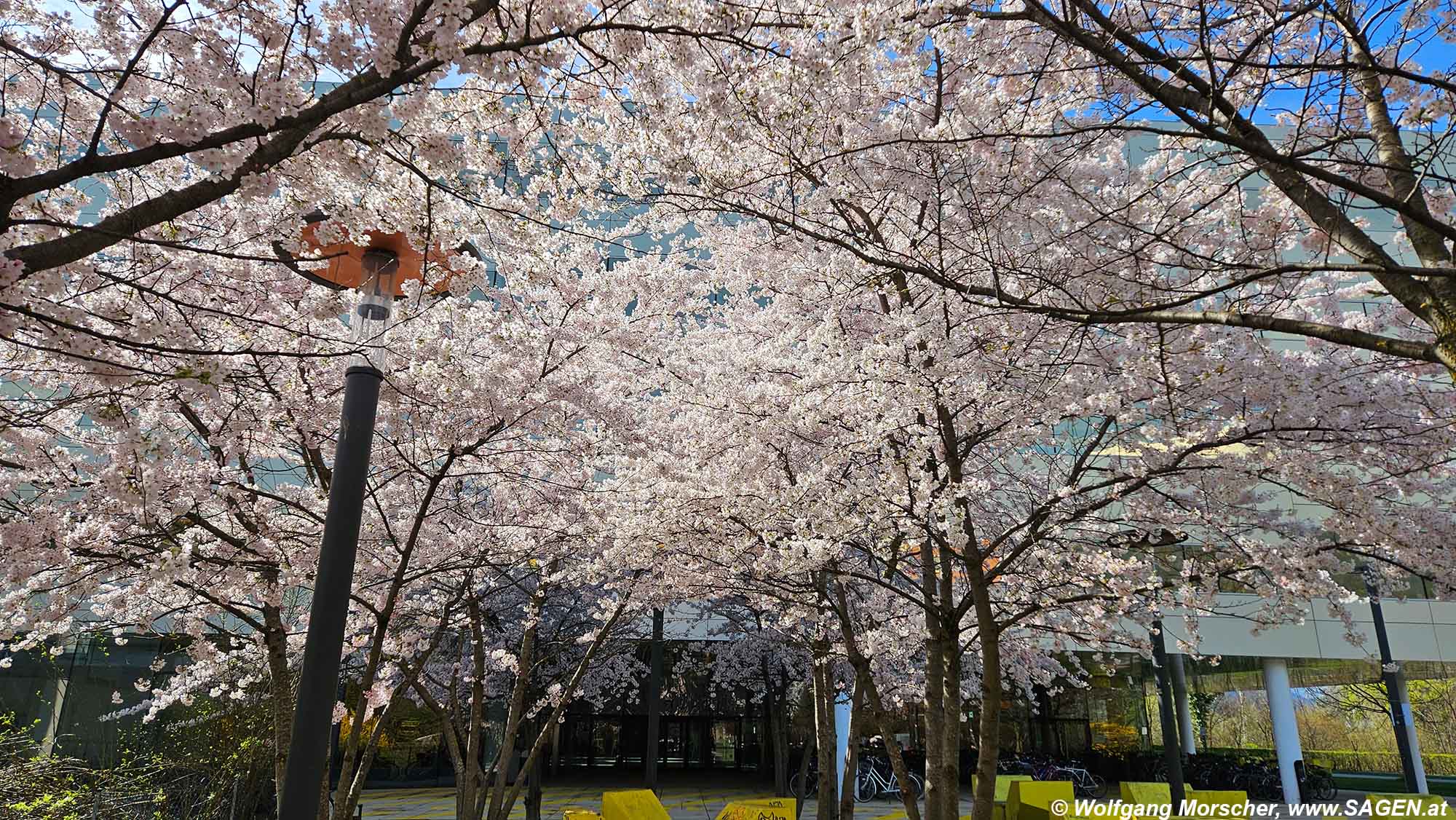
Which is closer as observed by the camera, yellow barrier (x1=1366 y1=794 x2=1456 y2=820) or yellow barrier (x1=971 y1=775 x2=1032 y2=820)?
yellow barrier (x1=1366 y1=794 x2=1456 y2=820)

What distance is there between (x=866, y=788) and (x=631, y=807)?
1255 centimetres

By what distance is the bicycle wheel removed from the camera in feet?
65.6

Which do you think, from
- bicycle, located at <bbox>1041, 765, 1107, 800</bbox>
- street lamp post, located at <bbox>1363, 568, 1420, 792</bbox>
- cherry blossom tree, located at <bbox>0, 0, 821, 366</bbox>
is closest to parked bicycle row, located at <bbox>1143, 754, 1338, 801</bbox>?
bicycle, located at <bbox>1041, 765, 1107, 800</bbox>

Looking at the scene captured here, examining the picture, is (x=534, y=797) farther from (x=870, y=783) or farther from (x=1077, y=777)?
(x=1077, y=777)

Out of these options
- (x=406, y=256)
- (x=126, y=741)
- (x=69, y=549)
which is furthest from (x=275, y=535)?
(x=126, y=741)

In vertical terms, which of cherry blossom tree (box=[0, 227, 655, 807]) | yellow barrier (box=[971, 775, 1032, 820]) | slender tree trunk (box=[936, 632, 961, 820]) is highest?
cherry blossom tree (box=[0, 227, 655, 807])

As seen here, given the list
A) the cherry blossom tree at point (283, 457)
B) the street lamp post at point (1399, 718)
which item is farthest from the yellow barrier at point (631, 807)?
the street lamp post at point (1399, 718)

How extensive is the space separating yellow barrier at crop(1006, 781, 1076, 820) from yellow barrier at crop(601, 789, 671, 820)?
219 inches

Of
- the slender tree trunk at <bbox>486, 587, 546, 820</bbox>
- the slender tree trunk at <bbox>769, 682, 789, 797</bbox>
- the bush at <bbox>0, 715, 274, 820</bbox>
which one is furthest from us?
the slender tree trunk at <bbox>769, 682, 789, 797</bbox>

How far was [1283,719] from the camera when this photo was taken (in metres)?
19.1

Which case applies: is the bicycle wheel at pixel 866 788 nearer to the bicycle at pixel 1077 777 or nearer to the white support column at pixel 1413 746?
the bicycle at pixel 1077 777

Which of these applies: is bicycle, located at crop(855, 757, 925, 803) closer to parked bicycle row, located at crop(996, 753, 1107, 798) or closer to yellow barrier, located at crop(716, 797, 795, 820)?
parked bicycle row, located at crop(996, 753, 1107, 798)

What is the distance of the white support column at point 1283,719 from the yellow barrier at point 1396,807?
8.52 metres

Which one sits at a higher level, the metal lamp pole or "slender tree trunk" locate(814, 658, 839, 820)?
the metal lamp pole
